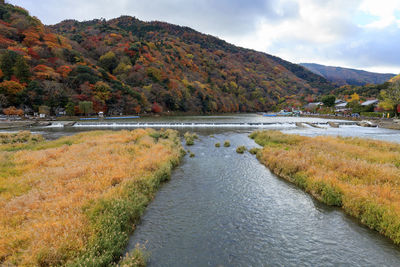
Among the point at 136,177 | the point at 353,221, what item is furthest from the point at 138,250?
the point at 353,221

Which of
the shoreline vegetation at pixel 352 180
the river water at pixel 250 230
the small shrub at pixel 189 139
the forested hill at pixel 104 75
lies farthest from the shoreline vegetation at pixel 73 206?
the forested hill at pixel 104 75

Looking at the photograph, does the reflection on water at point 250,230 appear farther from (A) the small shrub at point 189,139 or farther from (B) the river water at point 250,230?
(A) the small shrub at point 189,139

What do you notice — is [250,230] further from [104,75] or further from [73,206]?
[104,75]

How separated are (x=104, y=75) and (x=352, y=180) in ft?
323

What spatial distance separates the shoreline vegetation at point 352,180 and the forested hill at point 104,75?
74.3m

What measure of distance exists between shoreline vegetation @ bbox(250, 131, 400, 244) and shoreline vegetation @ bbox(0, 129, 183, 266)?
383 inches

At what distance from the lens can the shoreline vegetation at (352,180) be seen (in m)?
9.00

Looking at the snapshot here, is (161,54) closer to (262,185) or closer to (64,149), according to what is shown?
(64,149)

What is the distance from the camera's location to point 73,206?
27.2ft

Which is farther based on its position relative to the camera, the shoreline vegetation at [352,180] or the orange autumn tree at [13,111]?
the orange autumn tree at [13,111]

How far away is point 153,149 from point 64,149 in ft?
27.9

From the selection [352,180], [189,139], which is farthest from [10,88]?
[352,180]

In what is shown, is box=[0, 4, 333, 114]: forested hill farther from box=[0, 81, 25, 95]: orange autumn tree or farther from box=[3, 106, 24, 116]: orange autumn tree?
box=[3, 106, 24, 116]: orange autumn tree

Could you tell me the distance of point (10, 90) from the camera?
6234 cm
